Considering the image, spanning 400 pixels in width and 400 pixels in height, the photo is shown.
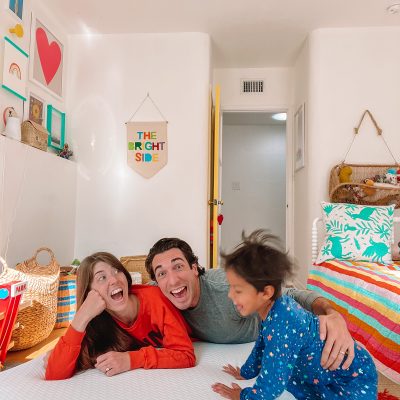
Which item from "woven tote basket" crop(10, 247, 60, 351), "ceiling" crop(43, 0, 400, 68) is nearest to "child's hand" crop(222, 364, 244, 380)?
"woven tote basket" crop(10, 247, 60, 351)

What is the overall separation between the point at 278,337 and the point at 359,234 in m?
2.13

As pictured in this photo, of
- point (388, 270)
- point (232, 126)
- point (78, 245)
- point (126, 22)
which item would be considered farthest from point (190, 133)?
point (232, 126)

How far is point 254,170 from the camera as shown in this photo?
6617 millimetres

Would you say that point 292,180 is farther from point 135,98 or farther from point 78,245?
point 78,245

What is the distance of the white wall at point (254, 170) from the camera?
658 centimetres

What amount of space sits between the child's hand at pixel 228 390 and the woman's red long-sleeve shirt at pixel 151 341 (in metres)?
0.17

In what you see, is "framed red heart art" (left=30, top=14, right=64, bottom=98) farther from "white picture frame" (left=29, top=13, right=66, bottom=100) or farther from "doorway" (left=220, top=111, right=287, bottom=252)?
"doorway" (left=220, top=111, right=287, bottom=252)

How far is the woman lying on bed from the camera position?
1.17 meters

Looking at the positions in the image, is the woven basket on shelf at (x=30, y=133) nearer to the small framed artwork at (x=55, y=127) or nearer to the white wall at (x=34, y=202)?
the white wall at (x=34, y=202)

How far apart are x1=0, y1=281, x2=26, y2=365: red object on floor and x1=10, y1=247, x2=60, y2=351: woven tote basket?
10.4 inches

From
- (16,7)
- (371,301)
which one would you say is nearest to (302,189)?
(371,301)

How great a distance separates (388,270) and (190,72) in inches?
104

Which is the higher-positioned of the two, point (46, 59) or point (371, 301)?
point (46, 59)

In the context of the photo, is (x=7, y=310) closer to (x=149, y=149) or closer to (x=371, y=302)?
(x=371, y=302)
